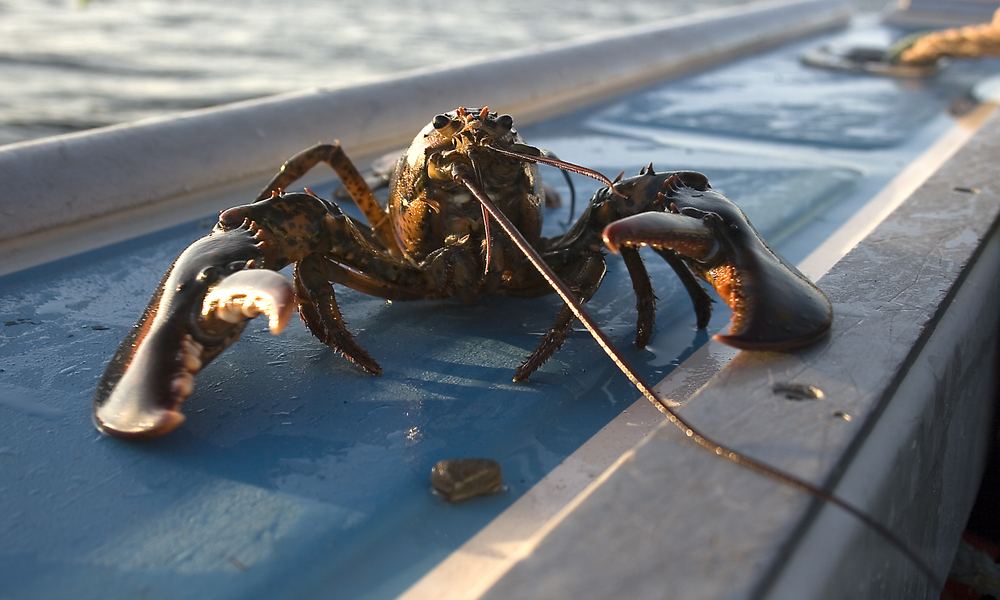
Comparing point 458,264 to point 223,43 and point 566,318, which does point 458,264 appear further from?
point 223,43

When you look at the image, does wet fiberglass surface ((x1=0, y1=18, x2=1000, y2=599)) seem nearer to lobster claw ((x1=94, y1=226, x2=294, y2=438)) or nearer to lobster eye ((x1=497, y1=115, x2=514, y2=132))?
lobster claw ((x1=94, y1=226, x2=294, y2=438))

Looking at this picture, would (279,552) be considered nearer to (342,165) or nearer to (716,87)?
(342,165)

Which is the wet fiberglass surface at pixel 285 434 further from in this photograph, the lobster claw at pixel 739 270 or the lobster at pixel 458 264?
the lobster claw at pixel 739 270

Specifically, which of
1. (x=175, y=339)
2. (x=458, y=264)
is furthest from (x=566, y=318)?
(x=175, y=339)

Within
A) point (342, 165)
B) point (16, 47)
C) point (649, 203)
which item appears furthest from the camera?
point (16, 47)

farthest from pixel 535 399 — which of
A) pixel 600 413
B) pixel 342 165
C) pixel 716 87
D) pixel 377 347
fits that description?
pixel 716 87

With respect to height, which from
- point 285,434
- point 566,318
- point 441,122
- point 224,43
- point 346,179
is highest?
point 441,122
